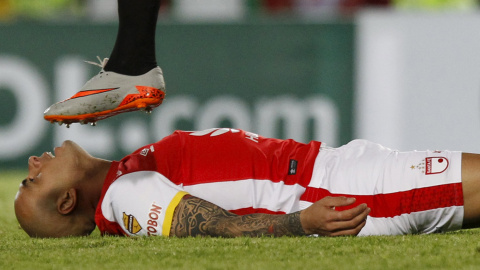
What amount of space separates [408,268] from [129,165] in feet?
4.81

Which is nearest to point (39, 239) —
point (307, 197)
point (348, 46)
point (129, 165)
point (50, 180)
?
point (50, 180)

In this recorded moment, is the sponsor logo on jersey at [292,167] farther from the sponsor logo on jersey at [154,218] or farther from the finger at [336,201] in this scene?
the sponsor logo on jersey at [154,218]

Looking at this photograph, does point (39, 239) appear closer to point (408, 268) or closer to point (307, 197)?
point (307, 197)

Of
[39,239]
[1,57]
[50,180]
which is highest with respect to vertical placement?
[1,57]

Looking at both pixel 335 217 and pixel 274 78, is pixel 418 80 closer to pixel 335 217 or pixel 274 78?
pixel 274 78

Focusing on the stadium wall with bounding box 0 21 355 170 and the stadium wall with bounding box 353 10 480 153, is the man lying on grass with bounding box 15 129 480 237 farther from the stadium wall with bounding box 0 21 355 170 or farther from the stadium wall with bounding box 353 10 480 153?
the stadium wall with bounding box 353 10 480 153

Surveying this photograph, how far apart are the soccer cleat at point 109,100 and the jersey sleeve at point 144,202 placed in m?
0.32

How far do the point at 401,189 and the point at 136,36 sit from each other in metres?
1.34

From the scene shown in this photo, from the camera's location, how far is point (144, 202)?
139 inches

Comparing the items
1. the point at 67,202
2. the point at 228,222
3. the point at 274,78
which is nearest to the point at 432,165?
the point at 228,222

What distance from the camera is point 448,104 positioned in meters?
7.83

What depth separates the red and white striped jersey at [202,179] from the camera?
355 centimetres

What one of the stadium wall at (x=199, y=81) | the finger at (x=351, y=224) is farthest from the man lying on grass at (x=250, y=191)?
the stadium wall at (x=199, y=81)

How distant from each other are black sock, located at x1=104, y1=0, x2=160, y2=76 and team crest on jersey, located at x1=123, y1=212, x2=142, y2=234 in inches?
24.5
